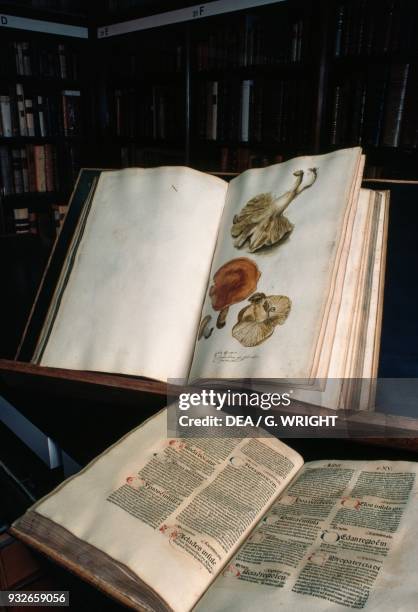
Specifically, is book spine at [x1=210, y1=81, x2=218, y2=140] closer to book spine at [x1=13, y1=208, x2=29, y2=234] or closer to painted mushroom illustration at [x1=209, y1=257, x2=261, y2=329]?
book spine at [x1=13, y1=208, x2=29, y2=234]

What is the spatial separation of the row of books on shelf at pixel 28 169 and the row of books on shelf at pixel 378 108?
6.23 feet

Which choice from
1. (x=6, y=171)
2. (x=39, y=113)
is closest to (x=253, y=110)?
(x=39, y=113)

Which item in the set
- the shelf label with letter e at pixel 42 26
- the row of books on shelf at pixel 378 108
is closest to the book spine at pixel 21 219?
the shelf label with letter e at pixel 42 26

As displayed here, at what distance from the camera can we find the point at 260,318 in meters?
0.55

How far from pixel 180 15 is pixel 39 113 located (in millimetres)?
1101

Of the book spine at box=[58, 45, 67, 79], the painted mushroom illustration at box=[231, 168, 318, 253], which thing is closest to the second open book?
the painted mushroom illustration at box=[231, 168, 318, 253]

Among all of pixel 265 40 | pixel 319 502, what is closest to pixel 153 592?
pixel 319 502

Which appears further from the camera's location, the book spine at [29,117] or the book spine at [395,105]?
the book spine at [29,117]

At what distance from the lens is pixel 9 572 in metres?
0.44

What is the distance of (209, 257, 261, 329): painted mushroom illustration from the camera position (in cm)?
58

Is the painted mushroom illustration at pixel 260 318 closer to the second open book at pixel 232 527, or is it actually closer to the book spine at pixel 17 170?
the second open book at pixel 232 527

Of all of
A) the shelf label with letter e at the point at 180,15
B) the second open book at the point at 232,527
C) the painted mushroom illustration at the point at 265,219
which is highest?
the shelf label with letter e at the point at 180,15

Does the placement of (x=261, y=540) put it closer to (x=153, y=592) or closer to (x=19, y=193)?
(x=153, y=592)

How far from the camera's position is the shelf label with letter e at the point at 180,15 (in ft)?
7.03
